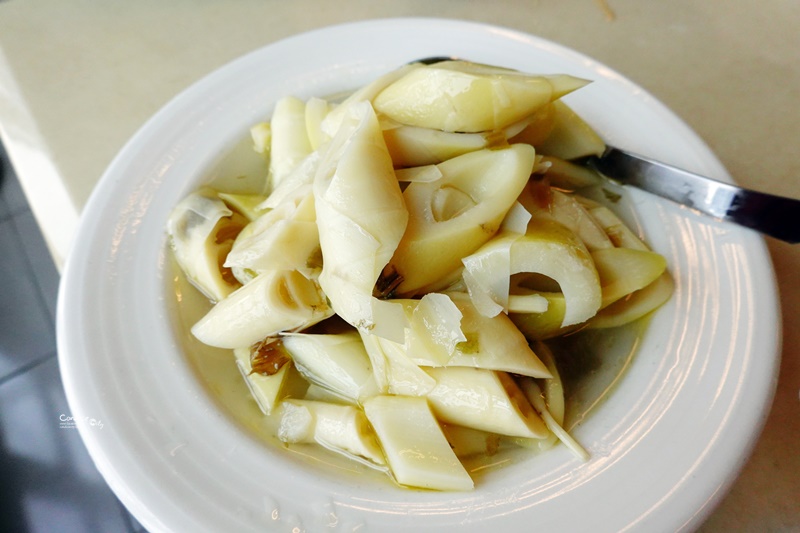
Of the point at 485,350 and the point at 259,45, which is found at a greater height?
the point at 259,45

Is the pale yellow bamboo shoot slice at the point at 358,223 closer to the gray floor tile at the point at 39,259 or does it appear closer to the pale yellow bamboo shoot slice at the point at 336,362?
the pale yellow bamboo shoot slice at the point at 336,362

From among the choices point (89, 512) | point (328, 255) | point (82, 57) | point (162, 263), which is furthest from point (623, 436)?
point (82, 57)

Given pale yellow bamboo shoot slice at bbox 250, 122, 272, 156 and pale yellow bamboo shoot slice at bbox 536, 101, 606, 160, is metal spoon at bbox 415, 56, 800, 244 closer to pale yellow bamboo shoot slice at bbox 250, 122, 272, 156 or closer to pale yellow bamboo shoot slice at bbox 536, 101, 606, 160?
pale yellow bamboo shoot slice at bbox 536, 101, 606, 160

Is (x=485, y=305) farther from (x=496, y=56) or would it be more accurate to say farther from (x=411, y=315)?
(x=496, y=56)

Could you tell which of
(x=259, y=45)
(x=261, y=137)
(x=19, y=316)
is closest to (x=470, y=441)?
(x=261, y=137)

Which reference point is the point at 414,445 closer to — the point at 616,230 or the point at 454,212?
the point at 454,212

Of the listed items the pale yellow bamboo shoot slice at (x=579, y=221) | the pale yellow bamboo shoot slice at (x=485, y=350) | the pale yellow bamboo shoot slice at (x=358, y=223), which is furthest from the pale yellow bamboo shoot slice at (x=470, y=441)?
the pale yellow bamboo shoot slice at (x=579, y=221)
